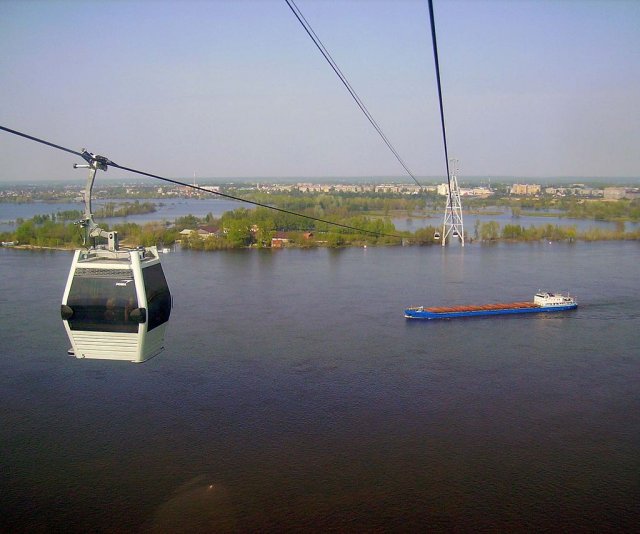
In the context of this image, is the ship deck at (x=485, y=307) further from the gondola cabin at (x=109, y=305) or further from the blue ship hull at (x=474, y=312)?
the gondola cabin at (x=109, y=305)

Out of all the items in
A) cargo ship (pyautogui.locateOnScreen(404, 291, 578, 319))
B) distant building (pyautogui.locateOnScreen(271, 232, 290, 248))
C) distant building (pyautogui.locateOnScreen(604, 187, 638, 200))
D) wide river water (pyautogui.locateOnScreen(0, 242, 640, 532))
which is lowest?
wide river water (pyautogui.locateOnScreen(0, 242, 640, 532))

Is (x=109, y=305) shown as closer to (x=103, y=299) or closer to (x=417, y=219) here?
(x=103, y=299)

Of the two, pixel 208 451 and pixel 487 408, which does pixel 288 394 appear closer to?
pixel 208 451

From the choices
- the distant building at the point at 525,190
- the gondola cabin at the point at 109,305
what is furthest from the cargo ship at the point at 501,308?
the distant building at the point at 525,190

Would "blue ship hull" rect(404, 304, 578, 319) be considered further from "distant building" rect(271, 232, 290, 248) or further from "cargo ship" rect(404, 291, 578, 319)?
"distant building" rect(271, 232, 290, 248)

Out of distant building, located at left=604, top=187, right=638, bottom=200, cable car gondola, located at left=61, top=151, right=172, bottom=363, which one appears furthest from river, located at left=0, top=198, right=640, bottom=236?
cable car gondola, located at left=61, top=151, right=172, bottom=363
